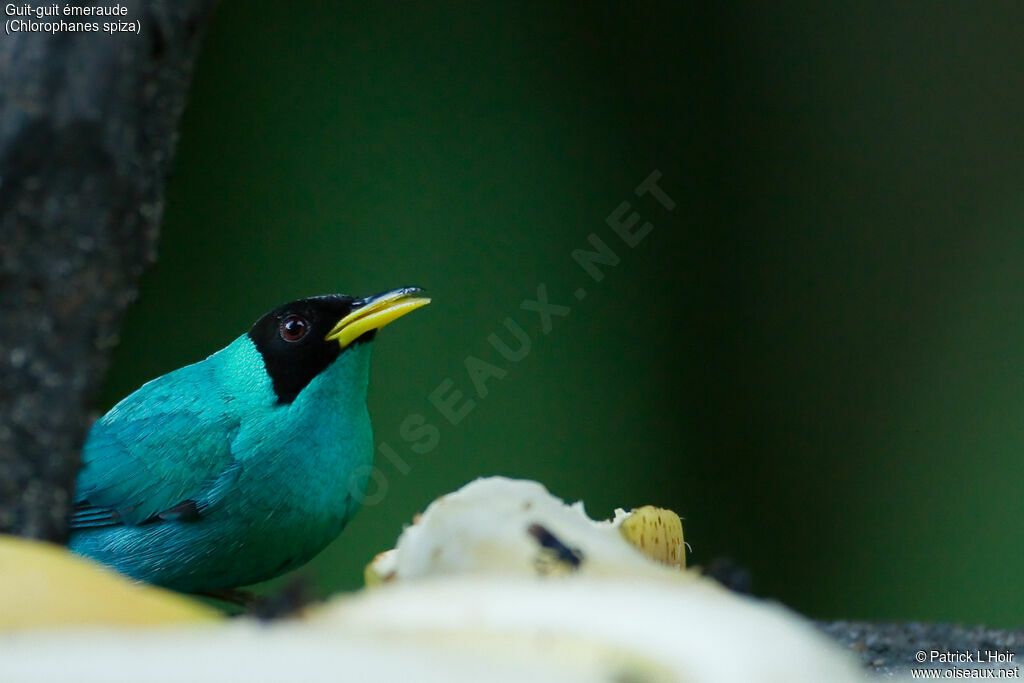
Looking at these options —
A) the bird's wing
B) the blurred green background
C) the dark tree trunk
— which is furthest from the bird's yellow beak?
the blurred green background

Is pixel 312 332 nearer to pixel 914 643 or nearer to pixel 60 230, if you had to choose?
pixel 60 230

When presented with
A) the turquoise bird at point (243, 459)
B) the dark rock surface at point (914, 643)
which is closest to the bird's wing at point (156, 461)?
the turquoise bird at point (243, 459)

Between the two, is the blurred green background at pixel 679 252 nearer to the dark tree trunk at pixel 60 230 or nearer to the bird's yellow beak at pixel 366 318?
the bird's yellow beak at pixel 366 318

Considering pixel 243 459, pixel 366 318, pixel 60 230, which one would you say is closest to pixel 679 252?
pixel 366 318

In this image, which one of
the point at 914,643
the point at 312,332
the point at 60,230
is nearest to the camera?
the point at 60,230

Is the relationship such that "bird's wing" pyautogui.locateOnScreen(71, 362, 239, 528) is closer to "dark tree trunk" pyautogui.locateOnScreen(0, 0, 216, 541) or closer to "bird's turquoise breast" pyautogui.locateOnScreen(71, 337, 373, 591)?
"bird's turquoise breast" pyautogui.locateOnScreen(71, 337, 373, 591)

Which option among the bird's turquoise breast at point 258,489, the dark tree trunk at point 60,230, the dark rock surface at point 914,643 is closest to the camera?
the dark tree trunk at point 60,230
